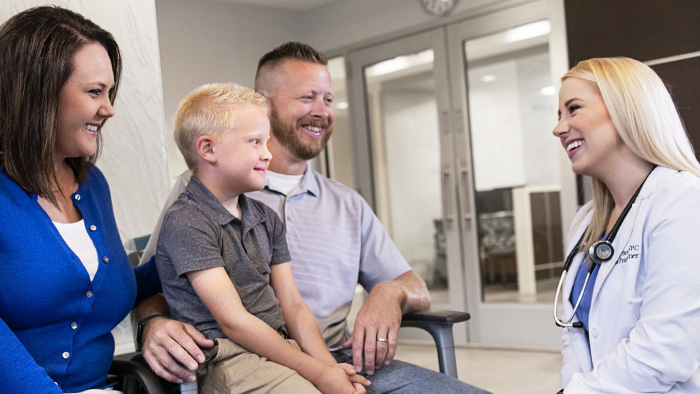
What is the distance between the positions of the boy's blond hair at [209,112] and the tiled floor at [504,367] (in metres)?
2.76

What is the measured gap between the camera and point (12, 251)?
1296 mm

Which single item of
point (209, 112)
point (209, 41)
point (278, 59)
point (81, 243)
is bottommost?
point (81, 243)

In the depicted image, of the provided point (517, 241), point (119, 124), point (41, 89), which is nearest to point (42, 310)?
point (41, 89)

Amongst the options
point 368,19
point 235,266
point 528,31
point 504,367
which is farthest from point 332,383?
point 368,19

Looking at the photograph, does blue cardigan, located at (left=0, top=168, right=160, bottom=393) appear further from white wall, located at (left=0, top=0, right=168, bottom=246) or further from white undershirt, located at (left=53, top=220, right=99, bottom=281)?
white wall, located at (left=0, top=0, right=168, bottom=246)

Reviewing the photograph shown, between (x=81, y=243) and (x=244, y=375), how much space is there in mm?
428

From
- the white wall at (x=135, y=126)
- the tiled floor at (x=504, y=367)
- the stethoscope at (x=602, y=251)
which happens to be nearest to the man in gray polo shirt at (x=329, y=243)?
the white wall at (x=135, y=126)

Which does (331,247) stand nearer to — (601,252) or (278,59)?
(278,59)

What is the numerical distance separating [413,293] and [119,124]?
3.18 feet

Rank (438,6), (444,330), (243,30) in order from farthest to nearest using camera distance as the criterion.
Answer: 1. (243,30)
2. (438,6)
3. (444,330)

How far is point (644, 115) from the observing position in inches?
61.8

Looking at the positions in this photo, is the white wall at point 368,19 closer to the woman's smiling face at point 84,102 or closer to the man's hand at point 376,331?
the man's hand at point 376,331

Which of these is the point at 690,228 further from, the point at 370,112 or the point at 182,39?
the point at 182,39

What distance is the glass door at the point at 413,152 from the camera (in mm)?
5285
